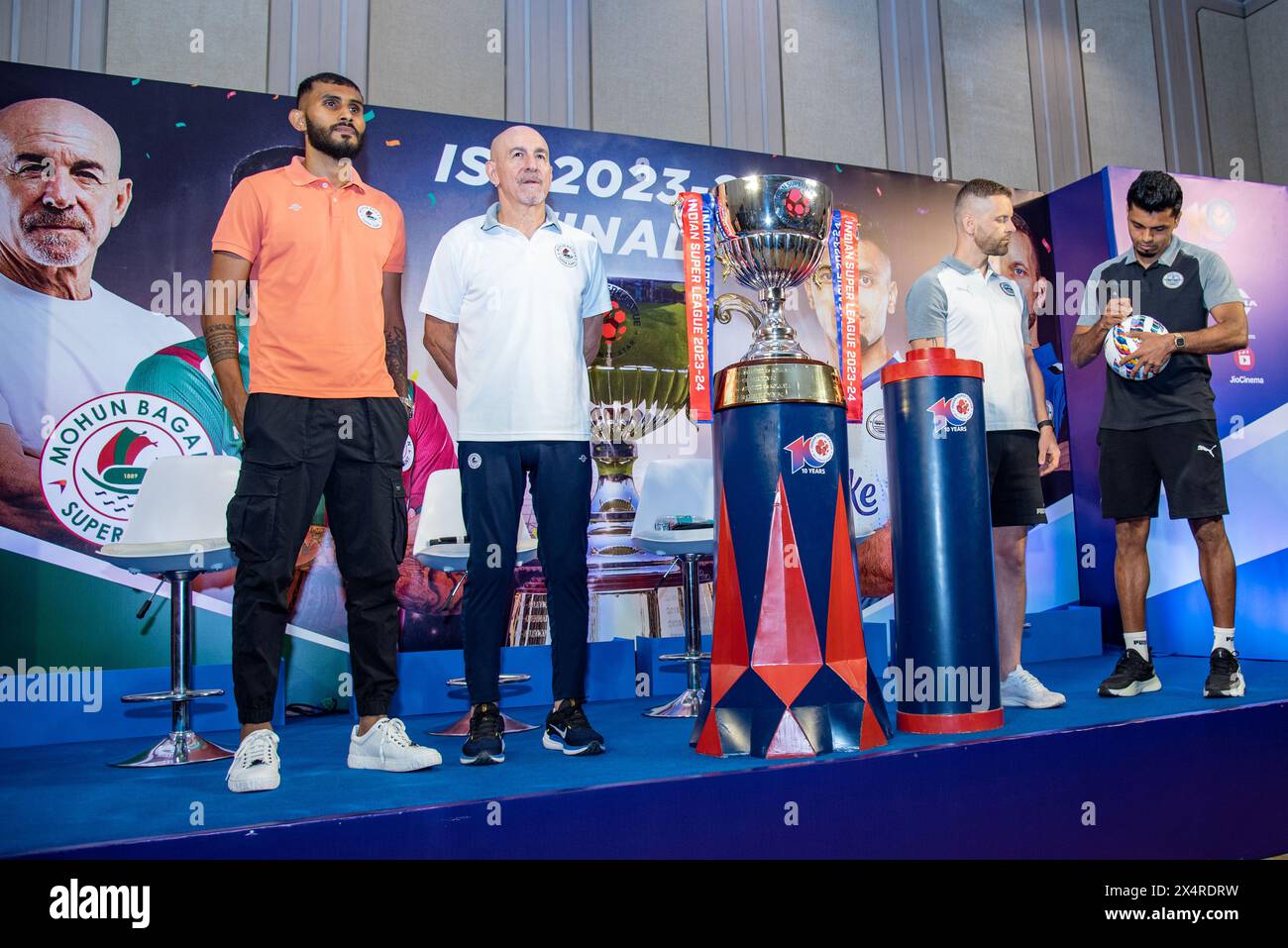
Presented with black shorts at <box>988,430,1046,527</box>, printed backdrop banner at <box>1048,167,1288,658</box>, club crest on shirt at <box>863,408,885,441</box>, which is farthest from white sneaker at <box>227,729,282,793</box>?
printed backdrop banner at <box>1048,167,1288,658</box>

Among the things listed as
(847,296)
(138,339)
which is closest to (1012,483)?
(847,296)

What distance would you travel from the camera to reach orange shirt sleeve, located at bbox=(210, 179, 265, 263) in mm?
2260

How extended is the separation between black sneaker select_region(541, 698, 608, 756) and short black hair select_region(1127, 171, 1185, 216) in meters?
2.35

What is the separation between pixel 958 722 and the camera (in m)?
2.38

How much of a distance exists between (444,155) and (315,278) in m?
1.96

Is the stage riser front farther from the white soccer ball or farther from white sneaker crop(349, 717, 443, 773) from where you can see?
the white soccer ball

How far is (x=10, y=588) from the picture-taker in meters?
3.40

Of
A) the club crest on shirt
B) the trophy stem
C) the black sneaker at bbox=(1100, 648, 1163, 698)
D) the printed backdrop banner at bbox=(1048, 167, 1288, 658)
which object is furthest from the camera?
the club crest on shirt

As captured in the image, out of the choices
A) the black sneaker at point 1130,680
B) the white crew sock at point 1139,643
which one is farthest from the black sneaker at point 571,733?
the white crew sock at point 1139,643

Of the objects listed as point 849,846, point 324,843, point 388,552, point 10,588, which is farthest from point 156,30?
point 849,846

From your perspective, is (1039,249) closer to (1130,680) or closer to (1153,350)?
(1153,350)

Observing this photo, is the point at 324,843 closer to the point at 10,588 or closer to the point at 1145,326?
the point at 10,588

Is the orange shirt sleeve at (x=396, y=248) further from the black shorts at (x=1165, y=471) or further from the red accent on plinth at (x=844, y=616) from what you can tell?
the black shorts at (x=1165, y=471)

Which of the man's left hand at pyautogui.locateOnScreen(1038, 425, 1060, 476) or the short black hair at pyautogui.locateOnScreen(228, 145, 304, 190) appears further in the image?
the short black hair at pyautogui.locateOnScreen(228, 145, 304, 190)
